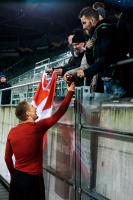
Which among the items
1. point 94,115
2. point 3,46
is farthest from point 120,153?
point 3,46

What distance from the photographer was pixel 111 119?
4711 millimetres

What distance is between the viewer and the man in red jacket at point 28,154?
17.2 ft

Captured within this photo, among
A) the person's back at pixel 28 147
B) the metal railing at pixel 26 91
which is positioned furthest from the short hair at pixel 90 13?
the metal railing at pixel 26 91

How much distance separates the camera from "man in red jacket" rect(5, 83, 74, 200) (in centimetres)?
523

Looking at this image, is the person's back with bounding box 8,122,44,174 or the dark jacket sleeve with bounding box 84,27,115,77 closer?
the dark jacket sleeve with bounding box 84,27,115,77

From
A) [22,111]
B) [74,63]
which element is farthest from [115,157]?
[74,63]

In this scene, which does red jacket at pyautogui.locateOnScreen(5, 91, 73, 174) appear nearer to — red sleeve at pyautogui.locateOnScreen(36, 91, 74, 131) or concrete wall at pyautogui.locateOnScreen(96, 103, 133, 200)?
red sleeve at pyautogui.locateOnScreen(36, 91, 74, 131)

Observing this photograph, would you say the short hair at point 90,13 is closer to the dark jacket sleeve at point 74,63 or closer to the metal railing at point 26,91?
the dark jacket sleeve at point 74,63

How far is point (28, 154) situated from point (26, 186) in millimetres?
368

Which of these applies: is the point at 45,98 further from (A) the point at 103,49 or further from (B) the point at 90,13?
(A) the point at 103,49

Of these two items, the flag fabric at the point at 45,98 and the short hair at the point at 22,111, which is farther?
the flag fabric at the point at 45,98

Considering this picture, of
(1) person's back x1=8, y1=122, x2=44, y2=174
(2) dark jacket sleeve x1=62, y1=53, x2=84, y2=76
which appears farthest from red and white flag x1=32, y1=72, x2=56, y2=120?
(1) person's back x1=8, y1=122, x2=44, y2=174

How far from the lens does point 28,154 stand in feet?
17.2

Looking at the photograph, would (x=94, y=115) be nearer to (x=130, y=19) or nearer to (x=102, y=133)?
(x=102, y=133)
